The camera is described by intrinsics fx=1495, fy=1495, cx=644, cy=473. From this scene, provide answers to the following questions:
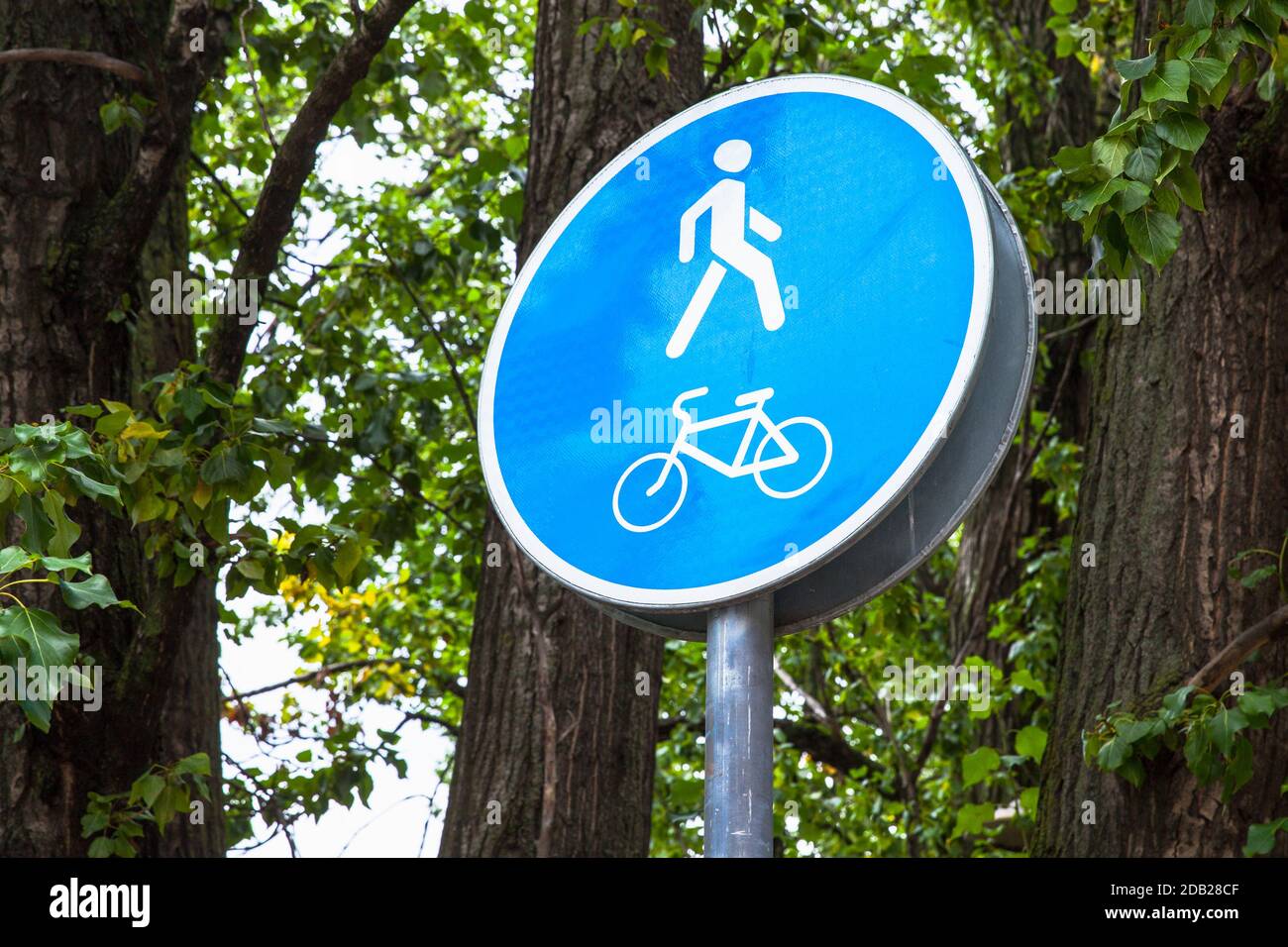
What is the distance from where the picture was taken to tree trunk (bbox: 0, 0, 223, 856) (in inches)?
151

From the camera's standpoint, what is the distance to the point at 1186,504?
394cm

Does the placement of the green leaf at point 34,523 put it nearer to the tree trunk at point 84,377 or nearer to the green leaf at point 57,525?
the green leaf at point 57,525

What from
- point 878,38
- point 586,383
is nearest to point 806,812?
point 878,38

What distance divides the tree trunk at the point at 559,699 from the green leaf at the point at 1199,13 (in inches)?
86.4

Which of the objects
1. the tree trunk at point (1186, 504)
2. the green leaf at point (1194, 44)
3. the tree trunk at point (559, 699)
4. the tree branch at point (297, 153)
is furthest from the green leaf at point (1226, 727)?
the tree branch at point (297, 153)

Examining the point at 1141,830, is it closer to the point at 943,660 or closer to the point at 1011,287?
the point at 1011,287

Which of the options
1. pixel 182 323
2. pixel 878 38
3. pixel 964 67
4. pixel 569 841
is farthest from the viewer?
pixel 964 67

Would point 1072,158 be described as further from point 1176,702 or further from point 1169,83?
point 1176,702

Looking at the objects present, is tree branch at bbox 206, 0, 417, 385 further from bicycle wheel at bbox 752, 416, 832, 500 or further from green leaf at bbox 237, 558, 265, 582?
bicycle wheel at bbox 752, 416, 832, 500

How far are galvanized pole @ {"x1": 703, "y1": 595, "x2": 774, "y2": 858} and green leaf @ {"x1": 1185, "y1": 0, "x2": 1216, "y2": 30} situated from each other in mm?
1363

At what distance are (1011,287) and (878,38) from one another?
19.0ft

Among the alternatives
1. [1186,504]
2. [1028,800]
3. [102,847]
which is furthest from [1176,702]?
[1028,800]

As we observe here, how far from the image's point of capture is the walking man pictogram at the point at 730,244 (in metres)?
1.91

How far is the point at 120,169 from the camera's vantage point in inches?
177
